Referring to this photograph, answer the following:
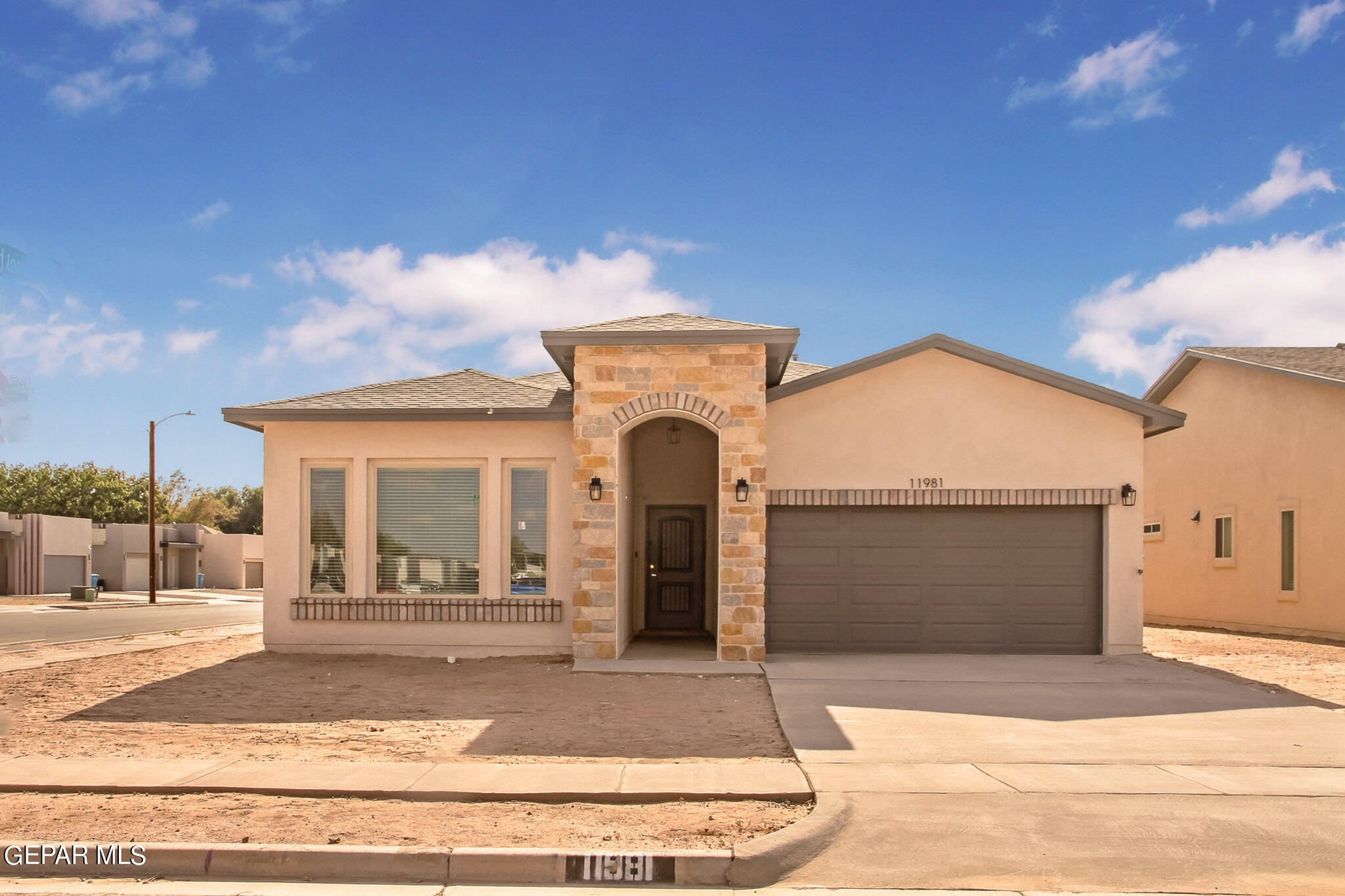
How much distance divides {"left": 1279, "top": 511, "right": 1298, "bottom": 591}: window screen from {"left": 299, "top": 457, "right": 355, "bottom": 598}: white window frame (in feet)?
Result: 52.1

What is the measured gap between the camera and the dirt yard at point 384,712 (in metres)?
7.68

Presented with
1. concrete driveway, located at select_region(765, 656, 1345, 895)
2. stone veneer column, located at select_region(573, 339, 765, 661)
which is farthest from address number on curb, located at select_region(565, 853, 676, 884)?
stone veneer column, located at select_region(573, 339, 765, 661)

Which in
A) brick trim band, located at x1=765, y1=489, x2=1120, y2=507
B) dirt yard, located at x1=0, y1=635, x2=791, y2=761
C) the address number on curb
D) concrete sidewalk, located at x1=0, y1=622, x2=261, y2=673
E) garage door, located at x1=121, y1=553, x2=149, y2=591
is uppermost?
brick trim band, located at x1=765, y1=489, x2=1120, y2=507

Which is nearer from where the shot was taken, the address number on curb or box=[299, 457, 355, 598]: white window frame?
the address number on curb

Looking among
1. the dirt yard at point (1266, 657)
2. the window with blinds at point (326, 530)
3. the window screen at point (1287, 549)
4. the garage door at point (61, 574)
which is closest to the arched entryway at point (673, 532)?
the window with blinds at point (326, 530)

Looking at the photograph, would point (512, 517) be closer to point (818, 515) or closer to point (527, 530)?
point (527, 530)

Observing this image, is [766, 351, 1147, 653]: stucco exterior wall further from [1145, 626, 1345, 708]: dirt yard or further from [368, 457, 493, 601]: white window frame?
[368, 457, 493, 601]: white window frame

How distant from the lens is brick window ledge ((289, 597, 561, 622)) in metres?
13.0

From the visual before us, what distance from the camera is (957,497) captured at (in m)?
13.3

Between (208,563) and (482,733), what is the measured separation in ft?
182

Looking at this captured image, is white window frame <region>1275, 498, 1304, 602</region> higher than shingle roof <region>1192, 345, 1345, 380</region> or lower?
lower

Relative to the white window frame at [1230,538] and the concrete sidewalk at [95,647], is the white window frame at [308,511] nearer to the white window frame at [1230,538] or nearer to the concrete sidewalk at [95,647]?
the concrete sidewalk at [95,647]

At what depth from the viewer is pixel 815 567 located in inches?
530

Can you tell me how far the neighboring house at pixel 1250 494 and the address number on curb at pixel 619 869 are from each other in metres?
15.4
